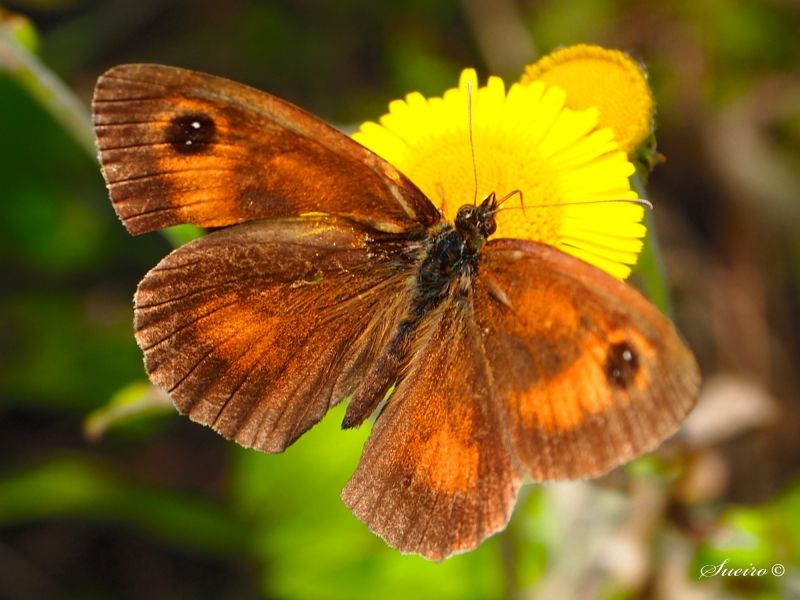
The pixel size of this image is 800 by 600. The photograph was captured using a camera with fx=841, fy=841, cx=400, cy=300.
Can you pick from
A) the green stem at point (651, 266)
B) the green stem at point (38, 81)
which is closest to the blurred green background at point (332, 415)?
the green stem at point (38, 81)

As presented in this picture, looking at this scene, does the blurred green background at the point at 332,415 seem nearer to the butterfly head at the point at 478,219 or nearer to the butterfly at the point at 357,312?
the butterfly at the point at 357,312

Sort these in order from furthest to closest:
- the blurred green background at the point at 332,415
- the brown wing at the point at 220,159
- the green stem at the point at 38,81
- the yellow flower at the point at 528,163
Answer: the blurred green background at the point at 332,415
the green stem at the point at 38,81
the yellow flower at the point at 528,163
the brown wing at the point at 220,159

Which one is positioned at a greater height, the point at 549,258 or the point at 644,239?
the point at 549,258

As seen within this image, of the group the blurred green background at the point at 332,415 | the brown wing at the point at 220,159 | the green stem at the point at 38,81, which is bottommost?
the blurred green background at the point at 332,415

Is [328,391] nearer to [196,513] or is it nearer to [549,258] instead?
[549,258]

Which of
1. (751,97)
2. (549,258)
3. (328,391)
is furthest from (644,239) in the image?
(751,97)

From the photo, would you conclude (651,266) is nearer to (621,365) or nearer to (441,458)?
(621,365)

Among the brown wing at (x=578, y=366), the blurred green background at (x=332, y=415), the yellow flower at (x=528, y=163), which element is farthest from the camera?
the blurred green background at (x=332, y=415)
